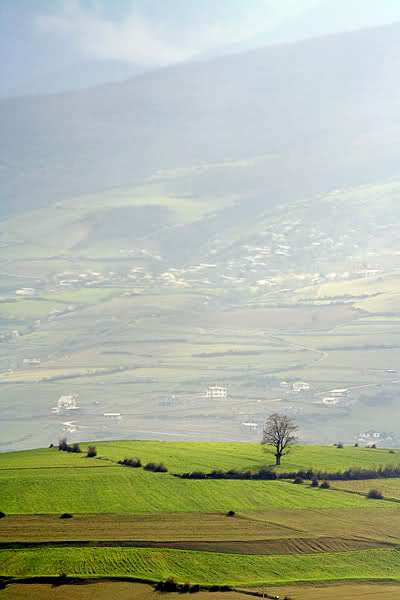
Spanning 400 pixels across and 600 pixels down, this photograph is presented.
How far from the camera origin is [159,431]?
140375 millimetres

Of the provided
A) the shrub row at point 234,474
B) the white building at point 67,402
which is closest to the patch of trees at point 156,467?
the shrub row at point 234,474

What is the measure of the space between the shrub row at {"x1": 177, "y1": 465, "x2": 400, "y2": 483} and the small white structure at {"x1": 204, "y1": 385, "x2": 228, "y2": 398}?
118152mm

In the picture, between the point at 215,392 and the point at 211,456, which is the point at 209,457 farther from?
the point at 215,392

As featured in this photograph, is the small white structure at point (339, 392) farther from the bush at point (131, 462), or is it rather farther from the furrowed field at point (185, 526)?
the bush at point (131, 462)

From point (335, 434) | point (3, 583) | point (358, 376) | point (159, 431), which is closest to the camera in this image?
point (3, 583)

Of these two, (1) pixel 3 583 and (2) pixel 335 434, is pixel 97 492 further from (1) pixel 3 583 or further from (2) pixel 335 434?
(2) pixel 335 434

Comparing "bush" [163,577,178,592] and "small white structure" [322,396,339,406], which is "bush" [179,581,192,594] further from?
"small white structure" [322,396,339,406]

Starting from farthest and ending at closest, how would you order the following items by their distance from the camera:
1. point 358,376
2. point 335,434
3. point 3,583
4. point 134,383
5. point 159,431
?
point 134,383, point 358,376, point 159,431, point 335,434, point 3,583

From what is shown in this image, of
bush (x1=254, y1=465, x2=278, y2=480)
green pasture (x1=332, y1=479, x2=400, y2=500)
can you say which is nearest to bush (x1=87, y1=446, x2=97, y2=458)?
bush (x1=254, y1=465, x2=278, y2=480)

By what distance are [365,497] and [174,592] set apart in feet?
49.9

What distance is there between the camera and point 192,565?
27344 mm

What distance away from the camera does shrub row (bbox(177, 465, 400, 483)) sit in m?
39.8

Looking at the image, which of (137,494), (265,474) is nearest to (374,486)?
(265,474)

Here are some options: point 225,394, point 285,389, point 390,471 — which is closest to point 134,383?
point 225,394
